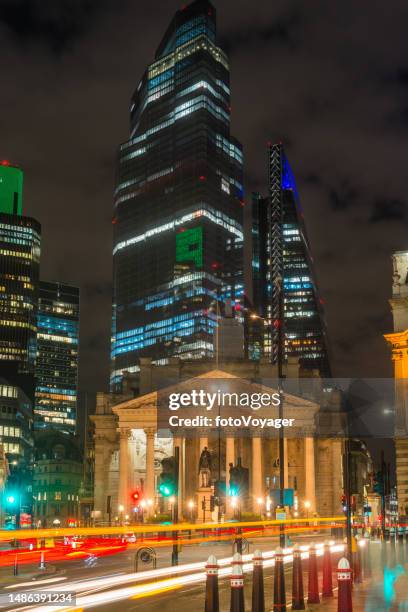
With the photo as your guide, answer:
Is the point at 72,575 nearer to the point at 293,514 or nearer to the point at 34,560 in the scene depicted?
the point at 34,560

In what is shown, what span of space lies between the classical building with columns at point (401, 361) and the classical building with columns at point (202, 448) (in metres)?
27.7

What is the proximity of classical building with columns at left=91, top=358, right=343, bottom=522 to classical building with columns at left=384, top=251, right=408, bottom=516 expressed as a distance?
2772 cm

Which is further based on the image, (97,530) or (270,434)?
(270,434)

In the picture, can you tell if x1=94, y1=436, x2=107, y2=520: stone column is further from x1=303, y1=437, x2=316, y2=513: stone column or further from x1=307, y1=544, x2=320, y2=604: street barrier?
x1=307, y1=544, x2=320, y2=604: street barrier

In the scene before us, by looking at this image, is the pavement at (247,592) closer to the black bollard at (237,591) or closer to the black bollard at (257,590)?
the black bollard at (257,590)

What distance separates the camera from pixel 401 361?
3083 inches

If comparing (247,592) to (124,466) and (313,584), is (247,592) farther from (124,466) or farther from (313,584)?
(124,466)

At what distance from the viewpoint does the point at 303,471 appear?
378ft

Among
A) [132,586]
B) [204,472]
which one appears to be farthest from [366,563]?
[204,472]

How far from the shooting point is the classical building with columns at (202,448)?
354 ft

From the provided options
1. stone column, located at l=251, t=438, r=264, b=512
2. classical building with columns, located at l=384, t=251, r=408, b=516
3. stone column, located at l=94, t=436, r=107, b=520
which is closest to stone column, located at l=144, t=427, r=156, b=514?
stone column, located at l=251, t=438, r=264, b=512

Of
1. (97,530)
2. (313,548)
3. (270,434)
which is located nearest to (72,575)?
(97,530)

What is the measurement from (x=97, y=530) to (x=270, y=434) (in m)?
85.8

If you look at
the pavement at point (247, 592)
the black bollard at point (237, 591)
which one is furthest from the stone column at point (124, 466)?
the black bollard at point (237, 591)
